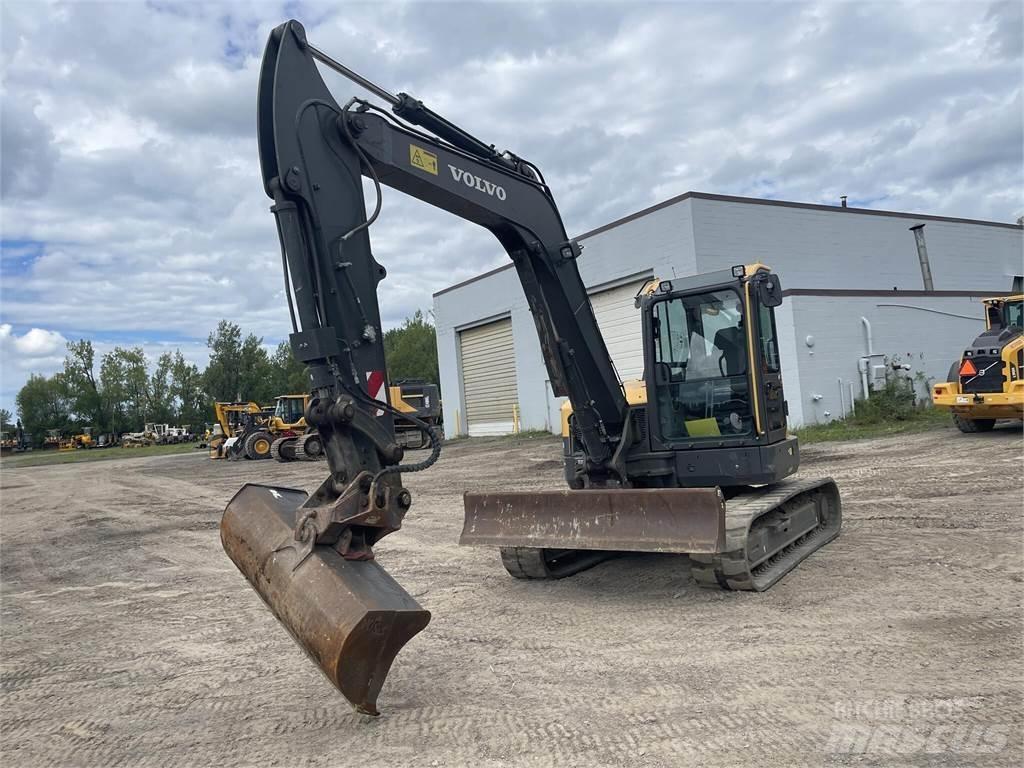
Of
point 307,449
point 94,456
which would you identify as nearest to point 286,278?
point 307,449

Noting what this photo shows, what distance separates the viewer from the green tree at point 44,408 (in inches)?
3280

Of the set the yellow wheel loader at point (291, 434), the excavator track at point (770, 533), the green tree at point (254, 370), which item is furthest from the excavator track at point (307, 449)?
the green tree at point (254, 370)

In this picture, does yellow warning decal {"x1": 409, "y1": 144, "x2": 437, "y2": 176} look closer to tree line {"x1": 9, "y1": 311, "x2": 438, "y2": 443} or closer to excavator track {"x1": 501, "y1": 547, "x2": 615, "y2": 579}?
excavator track {"x1": 501, "y1": 547, "x2": 615, "y2": 579}

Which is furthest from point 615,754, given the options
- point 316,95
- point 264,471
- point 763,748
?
point 264,471

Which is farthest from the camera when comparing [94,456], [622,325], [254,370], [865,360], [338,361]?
[254,370]

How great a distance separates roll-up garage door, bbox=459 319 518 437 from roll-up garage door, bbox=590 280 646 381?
506cm

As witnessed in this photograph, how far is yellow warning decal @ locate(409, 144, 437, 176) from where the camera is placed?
17.0ft

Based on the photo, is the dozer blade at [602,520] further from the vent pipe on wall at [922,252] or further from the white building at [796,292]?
the vent pipe on wall at [922,252]

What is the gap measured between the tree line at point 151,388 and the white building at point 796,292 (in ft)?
149

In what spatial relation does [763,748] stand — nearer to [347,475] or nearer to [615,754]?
[615,754]

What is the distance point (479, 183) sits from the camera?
226 inches

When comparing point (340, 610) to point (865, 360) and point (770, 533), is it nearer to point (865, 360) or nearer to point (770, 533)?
point (770, 533)

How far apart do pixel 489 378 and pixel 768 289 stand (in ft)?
75.6

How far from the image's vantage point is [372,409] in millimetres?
4203
